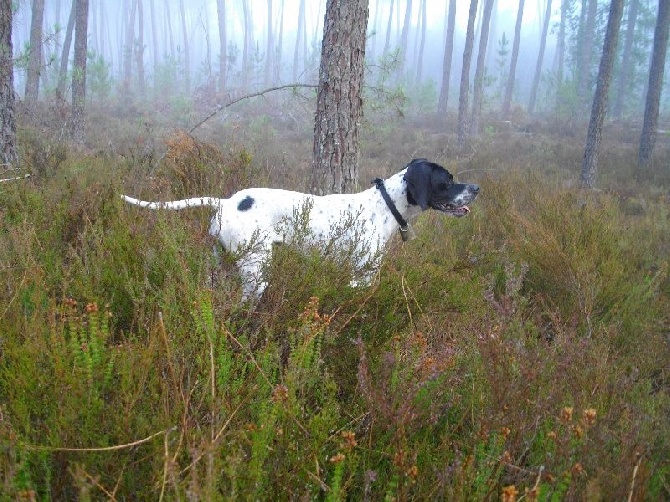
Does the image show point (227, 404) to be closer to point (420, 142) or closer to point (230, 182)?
point (230, 182)

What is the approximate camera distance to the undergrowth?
1350 millimetres

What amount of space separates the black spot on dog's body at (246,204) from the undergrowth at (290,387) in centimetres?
27

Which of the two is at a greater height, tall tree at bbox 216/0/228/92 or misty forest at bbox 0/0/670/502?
tall tree at bbox 216/0/228/92

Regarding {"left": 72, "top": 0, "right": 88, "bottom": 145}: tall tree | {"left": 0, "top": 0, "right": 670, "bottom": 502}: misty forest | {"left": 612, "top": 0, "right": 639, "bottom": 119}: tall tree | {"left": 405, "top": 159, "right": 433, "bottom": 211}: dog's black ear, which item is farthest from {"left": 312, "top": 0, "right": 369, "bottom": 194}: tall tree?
{"left": 612, "top": 0, "right": 639, "bottom": 119}: tall tree

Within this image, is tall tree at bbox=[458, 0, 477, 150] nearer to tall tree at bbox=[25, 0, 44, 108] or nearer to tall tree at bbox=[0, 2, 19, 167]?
tall tree at bbox=[0, 2, 19, 167]

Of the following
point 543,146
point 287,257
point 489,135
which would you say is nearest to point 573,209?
point 287,257

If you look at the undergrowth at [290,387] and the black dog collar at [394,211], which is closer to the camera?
the undergrowth at [290,387]

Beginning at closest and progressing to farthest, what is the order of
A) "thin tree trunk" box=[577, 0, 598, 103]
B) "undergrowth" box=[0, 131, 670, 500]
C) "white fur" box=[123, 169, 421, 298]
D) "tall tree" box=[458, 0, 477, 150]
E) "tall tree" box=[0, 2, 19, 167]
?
"undergrowth" box=[0, 131, 670, 500], "white fur" box=[123, 169, 421, 298], "tall tree" box=[0, 2, 19, 167], "tall tree" box=[458, 0, 477, 150], "thin tree trunk" box=[577, 0, 598, 103]

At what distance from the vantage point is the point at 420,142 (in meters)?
16.3

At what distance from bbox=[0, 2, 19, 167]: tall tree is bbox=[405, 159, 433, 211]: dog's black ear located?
4822 millimetres

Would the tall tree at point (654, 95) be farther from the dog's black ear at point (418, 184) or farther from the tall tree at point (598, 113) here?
the dog's black ear at point (418, 184)

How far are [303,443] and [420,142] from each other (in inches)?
616

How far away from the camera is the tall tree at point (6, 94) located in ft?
18.7

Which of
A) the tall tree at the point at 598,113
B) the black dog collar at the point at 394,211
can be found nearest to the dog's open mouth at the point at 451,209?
the black dog collar at the point at 394,211
